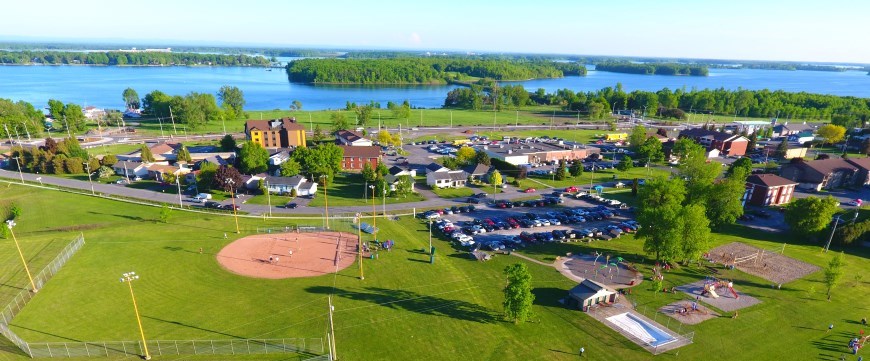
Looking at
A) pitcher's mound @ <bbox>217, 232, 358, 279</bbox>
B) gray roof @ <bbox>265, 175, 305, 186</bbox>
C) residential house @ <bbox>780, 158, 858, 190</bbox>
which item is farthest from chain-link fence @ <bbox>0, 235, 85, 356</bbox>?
residential house @ <bbox>780, 158, 858, 190</bbox>

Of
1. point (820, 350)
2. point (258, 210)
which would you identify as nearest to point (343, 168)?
point (258, 210)

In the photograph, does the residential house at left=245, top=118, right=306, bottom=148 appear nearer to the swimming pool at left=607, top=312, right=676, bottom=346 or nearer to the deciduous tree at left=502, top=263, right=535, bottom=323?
the deciduous tree at left=502, top=263, right=535, bottom=323

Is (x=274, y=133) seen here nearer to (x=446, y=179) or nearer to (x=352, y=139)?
(x=352, y=139)

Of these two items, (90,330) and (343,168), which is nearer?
(90,330)

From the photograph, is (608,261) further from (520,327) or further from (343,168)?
(343,168)

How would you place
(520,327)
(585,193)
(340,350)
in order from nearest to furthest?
(340,350)
(520,327)
(585,193)

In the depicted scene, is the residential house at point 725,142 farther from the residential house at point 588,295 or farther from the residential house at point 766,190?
the residential house at point 588,295

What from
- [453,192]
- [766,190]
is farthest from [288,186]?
[766,190]
